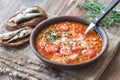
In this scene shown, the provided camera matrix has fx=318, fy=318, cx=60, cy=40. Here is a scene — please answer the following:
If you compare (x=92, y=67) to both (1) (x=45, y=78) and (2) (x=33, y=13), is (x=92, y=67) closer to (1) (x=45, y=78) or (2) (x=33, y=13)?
(1) (x=45, y=78)

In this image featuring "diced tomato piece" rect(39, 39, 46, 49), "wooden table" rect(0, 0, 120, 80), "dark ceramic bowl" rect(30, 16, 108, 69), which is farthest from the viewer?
"wooden table" rect(0, 0, 120, 80)

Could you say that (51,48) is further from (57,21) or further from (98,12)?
(98,12)

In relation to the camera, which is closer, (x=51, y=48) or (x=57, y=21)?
(x=51, y=48)

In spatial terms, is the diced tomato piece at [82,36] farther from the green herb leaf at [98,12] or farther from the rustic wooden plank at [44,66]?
the green herb leaf at [98,12]

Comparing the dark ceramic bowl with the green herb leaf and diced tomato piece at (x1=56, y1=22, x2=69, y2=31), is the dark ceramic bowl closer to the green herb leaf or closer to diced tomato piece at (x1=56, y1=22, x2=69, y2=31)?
diced tomato piece at (x1=56, y1=22, x2=69, y2=31)

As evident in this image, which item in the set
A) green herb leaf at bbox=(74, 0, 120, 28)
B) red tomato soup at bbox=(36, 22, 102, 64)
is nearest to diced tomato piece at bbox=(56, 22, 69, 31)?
red tomato soup at bbox=(36, 22, 102, 64)

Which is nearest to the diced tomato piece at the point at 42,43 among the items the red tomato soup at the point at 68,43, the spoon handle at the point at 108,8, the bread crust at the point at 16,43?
the red tomato soup at the point at 68,43

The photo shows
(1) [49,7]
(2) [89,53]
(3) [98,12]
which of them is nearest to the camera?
(2) [89,53]

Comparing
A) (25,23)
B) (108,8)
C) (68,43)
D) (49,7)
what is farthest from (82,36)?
(49,7)
